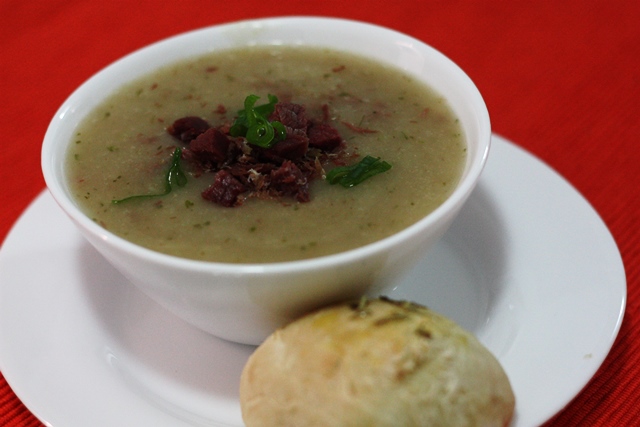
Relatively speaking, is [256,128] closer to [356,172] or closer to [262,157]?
[262,157]

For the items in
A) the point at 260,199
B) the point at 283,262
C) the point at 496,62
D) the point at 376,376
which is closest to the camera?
the point at 376,376

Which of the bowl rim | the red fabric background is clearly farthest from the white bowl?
the red fabric background

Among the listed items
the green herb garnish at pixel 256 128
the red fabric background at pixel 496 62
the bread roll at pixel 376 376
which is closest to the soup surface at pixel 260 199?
the green herb garnish at pixel 256 128

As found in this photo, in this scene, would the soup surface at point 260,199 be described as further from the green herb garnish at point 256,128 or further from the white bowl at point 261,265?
the green herb garnish at point 256,128

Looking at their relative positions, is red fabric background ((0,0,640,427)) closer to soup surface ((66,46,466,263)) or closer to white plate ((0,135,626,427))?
white plate ((0,135,626,427))

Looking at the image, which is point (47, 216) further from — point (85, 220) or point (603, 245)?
point (603, 245)

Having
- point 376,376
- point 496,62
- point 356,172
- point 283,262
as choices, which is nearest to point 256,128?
point 356,172
